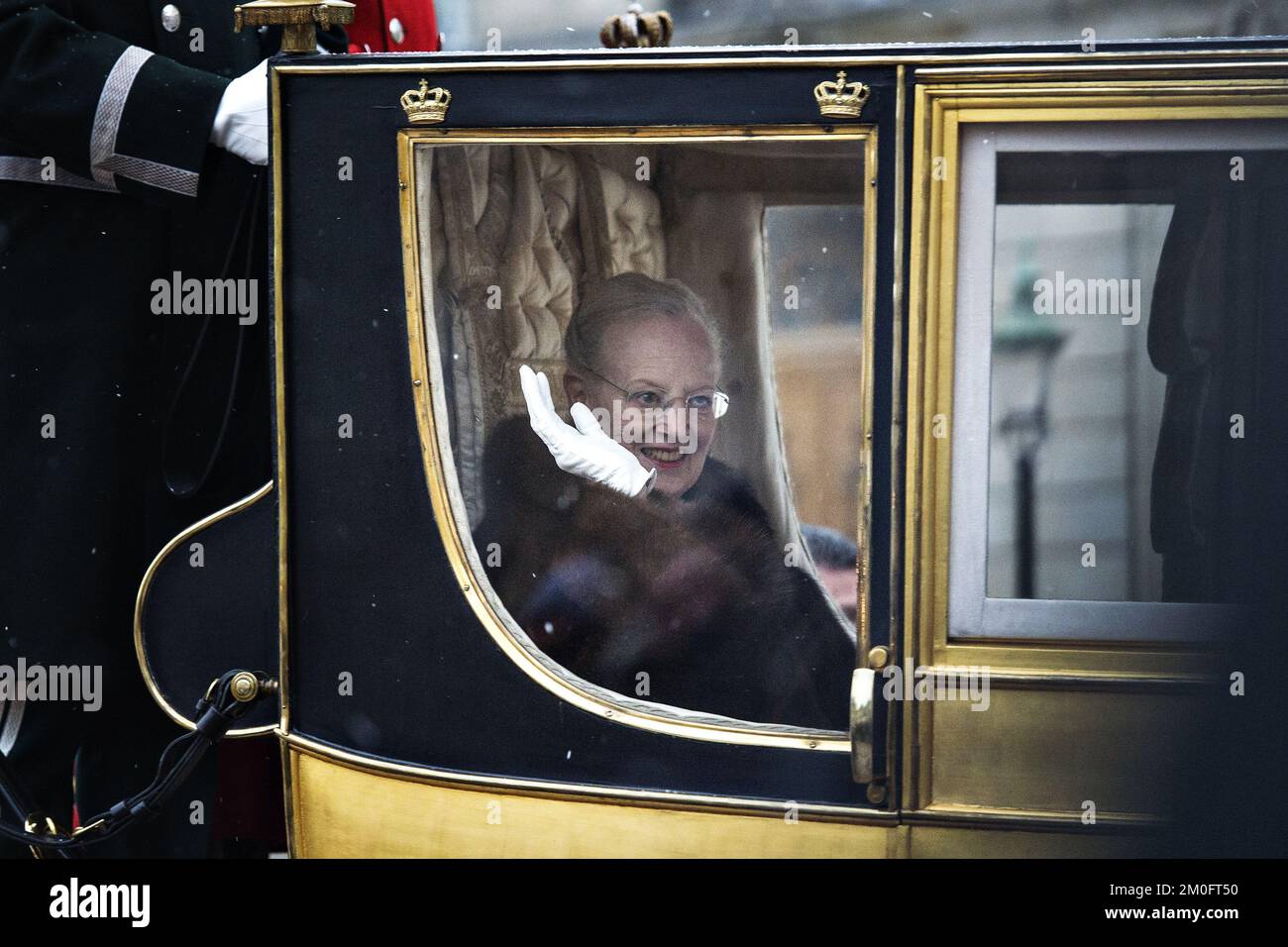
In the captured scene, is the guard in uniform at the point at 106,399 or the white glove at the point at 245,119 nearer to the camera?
the white glove at the point at 245,119

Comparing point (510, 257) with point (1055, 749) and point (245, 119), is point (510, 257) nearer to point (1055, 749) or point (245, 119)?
point (245, 119)

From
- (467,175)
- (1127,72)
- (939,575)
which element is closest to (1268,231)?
(1127,72)

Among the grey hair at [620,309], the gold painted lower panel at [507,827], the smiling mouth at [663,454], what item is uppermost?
the grey hair at [620,309]

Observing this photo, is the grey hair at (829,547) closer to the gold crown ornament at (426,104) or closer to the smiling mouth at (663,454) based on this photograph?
the smiling mouth at (663,454)

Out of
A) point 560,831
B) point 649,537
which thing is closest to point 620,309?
point 649,537

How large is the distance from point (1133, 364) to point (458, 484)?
84 cm

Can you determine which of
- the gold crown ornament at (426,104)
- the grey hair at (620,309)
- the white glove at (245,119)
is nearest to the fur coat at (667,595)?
the grey hair at (620,309)

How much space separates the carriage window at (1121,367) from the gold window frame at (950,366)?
0.02 meters

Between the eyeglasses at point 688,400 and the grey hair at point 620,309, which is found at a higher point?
the grey hair at point 620,309

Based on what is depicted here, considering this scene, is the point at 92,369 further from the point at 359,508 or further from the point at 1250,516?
the point at 1250,516

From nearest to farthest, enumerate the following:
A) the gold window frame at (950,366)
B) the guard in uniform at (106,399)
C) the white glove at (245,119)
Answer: the gold window frame at (950,366), the white glove at (245,119), the guard in uniform at (106,399)

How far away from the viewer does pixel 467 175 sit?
5.80ft

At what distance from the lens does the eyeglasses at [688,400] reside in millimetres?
1791

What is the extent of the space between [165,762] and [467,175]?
88cm
